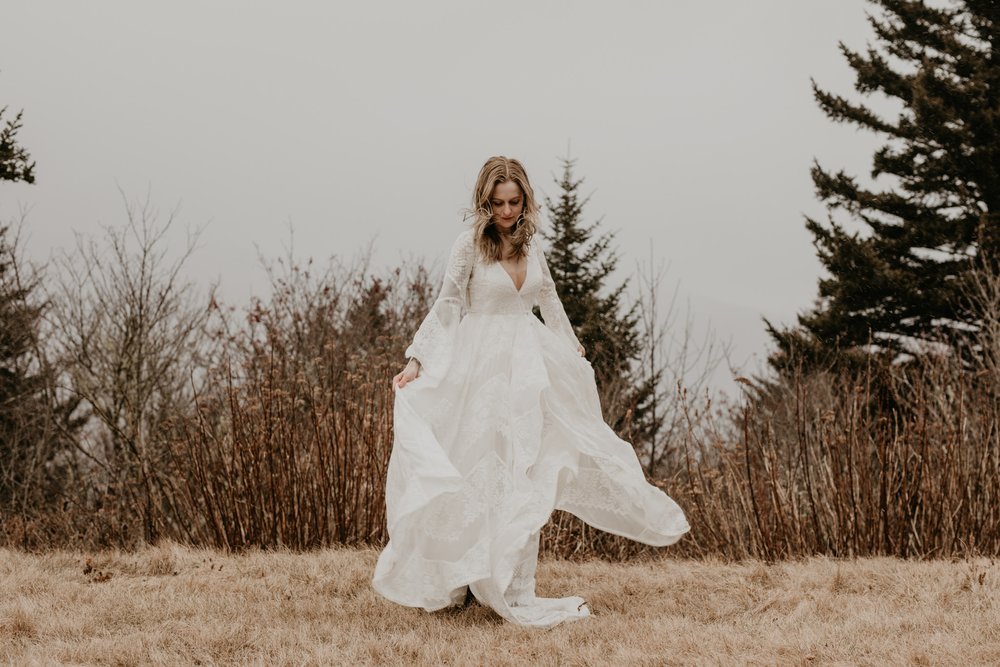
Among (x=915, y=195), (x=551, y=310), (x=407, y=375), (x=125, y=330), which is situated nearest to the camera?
(x=407, y=375)

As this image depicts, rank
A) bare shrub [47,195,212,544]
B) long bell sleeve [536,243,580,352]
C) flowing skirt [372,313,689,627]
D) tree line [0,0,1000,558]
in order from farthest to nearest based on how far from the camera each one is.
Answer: bare shrub [47,195,212,544]
tree line [0,0,1000,558]
long bell sleeve [536,243,580,352]
flowing skirt [372,313,689,627]

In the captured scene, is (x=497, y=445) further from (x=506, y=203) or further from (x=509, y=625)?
(x=506, y=203)

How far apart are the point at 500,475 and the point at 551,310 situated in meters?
0.97

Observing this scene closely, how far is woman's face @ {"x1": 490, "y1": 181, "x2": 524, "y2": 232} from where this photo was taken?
13.0 ft

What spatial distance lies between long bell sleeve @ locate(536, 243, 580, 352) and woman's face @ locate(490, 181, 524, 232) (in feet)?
0.91

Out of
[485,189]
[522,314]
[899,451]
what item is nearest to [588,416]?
[522,314]

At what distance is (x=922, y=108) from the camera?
17.6 metres

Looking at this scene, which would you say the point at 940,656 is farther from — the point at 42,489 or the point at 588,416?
the point at 42,489

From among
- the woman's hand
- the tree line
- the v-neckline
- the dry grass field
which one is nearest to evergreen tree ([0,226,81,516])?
the tree line

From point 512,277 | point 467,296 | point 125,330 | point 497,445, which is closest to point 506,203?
point 512,277

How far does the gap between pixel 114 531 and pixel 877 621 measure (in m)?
7.05

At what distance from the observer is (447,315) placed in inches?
160

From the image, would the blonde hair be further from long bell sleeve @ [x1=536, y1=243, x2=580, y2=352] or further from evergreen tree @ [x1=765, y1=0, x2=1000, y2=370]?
evergreen tree @ [x1=765, y1=0, x2=1000, y2=370]

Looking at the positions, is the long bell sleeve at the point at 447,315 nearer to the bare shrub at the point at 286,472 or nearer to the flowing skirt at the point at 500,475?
the flowing skirt at the point at 500,475
